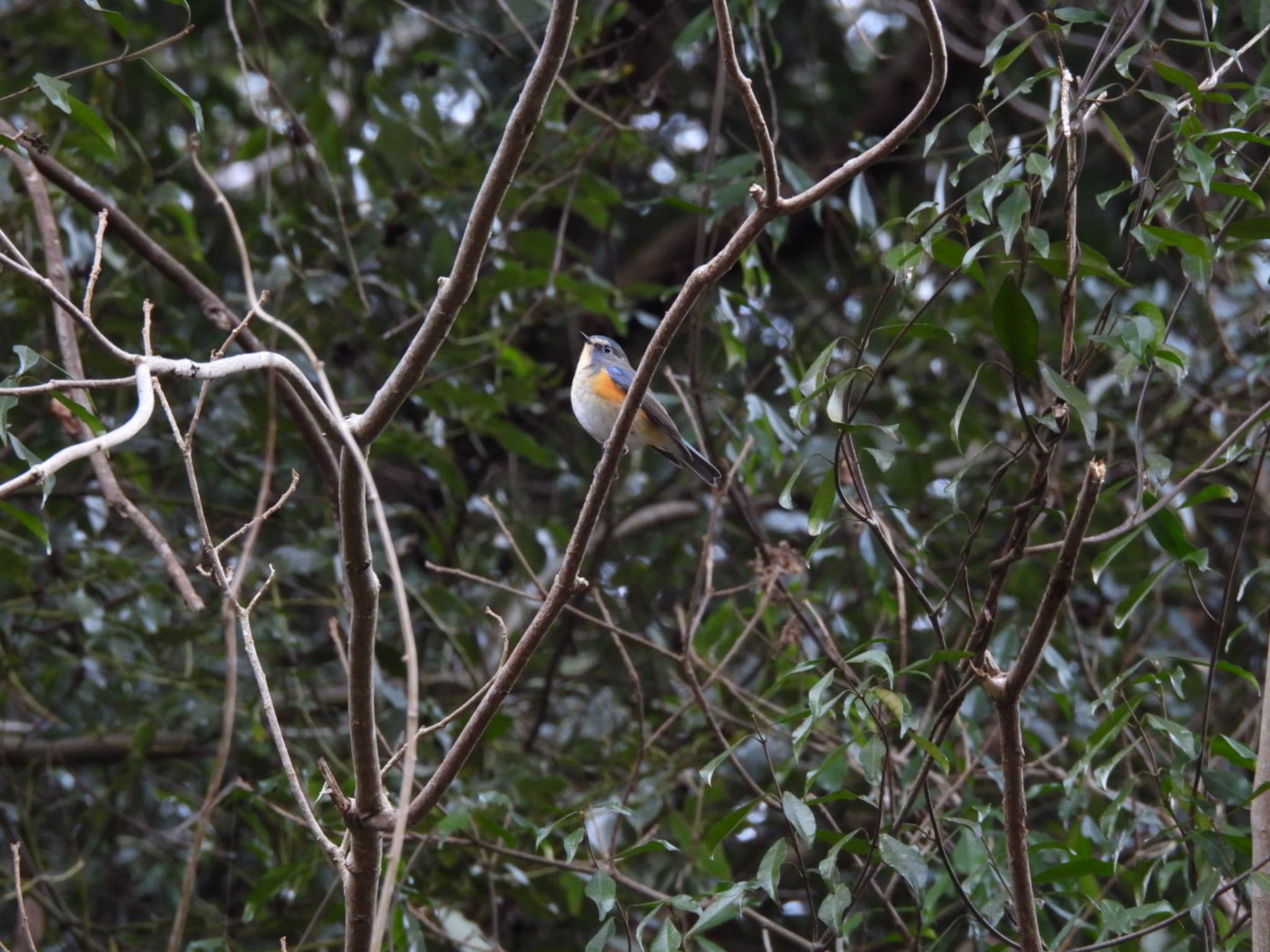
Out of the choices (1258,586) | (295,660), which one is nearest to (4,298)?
(295,660)

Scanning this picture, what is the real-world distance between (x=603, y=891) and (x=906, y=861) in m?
0.61

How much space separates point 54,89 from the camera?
2770 mm

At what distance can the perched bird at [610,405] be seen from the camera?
4711mm

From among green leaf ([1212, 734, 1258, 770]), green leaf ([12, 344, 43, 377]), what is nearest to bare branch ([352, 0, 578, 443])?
green leaf ([12, 344, 43, 377])

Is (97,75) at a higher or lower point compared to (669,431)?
higher

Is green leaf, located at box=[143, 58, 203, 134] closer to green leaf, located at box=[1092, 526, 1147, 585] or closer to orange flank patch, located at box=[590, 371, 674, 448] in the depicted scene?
green leaf, located at box=[1092, 526, 1147, 585]

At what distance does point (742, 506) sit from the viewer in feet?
13.8

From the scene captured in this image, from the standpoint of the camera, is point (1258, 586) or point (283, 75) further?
point (283, 75)

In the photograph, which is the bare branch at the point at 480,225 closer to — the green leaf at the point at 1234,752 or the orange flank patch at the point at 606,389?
the green leaf at the point at 1234,752

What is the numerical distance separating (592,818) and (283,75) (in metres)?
4.30

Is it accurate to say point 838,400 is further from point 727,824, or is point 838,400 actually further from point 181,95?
point 181,95

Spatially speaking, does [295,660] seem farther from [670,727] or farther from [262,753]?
[670,727]

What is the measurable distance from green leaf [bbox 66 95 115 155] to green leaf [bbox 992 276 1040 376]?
202 centimetres

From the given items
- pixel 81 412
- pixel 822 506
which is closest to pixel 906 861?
pixel 822 506
